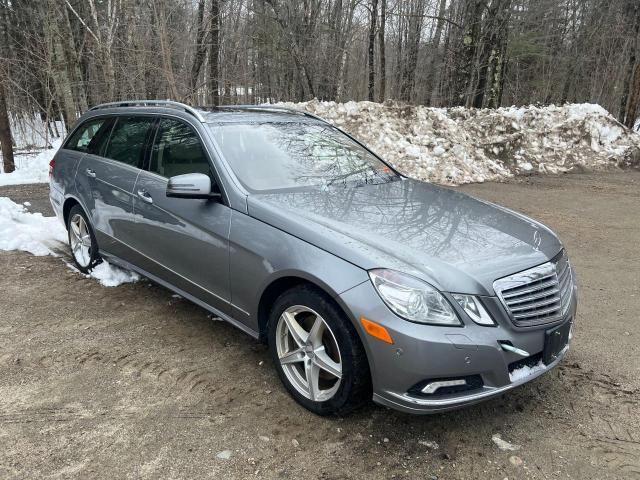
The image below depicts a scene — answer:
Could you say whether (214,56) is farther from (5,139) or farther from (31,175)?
(31,175)

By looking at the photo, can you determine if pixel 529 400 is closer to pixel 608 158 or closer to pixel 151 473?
pixel 151 473

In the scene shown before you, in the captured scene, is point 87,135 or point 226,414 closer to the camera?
point 226,414

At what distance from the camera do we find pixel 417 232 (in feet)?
9.51

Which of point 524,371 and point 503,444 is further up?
point 524,371

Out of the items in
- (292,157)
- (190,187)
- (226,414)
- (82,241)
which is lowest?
(226,414)

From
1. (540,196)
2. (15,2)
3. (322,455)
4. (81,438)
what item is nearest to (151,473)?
(81,438)

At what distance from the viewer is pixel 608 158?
1253 centimetres

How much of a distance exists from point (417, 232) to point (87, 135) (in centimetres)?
384

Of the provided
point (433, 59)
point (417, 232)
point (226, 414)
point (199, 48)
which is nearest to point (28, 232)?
point (226, 414)

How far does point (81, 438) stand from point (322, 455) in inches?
52.0

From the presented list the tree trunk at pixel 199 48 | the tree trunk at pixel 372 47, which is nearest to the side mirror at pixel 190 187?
the tree trunk at pixel 199 48

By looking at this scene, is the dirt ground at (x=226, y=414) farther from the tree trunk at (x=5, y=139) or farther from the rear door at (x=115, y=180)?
the tree trunk at (x=5, y=139)

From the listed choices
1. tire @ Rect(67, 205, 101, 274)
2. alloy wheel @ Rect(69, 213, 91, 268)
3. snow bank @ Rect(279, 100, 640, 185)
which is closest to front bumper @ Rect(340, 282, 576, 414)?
tire @ Rect(67, 205, 101, 274)

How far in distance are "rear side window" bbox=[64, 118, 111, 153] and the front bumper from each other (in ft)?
11.7
